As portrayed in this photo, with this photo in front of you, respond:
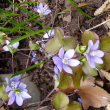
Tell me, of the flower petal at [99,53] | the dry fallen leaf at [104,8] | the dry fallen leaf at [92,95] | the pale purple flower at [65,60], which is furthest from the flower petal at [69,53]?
the dry fallen leaf at [104,8]

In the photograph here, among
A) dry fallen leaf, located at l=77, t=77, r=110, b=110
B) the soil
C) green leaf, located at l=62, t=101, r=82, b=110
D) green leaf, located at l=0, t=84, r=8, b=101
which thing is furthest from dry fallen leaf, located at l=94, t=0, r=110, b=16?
green leaf, located at l=0, t=84, r=8, b=101

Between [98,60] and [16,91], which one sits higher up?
[98,60]

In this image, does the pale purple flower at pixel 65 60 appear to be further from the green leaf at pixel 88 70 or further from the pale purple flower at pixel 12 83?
the pale purple flower at pixel 12 83

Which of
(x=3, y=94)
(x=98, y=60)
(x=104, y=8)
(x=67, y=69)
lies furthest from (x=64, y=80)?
(x=104, y=8)

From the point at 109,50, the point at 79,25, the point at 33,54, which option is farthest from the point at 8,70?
the point at 109,50

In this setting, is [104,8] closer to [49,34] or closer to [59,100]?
[49,34]

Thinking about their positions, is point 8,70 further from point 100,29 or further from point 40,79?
point 100,29
